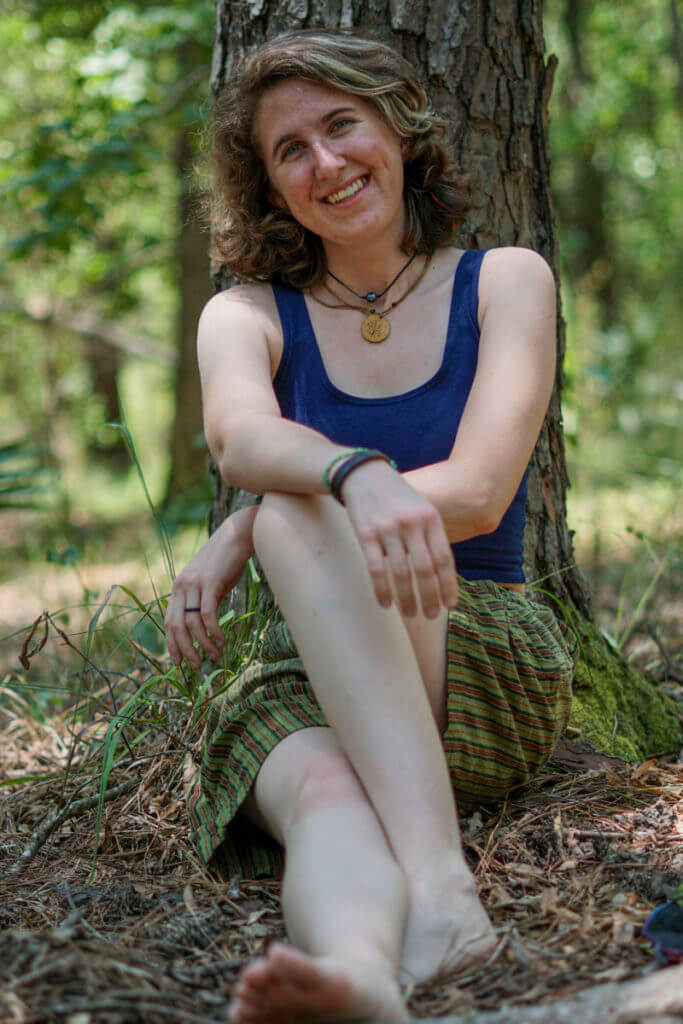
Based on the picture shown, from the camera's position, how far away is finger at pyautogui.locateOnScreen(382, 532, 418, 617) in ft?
4.20

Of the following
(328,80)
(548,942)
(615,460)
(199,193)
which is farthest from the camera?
(615,460)

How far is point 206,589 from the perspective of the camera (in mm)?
1691

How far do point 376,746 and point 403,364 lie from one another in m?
0.80

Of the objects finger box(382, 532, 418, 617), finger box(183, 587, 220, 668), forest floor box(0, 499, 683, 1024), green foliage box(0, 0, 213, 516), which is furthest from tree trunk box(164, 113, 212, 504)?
finger box(382, 532, 418, 617)

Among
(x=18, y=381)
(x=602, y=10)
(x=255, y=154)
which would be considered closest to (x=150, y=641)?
(x=255, y=154)

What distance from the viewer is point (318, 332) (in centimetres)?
189

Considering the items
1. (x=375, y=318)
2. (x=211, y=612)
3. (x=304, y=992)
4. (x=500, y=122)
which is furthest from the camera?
(x=500, y=122)

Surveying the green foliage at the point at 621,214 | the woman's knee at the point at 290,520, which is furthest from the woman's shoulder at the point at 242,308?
the green foliage at the point at 621,214

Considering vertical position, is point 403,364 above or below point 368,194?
below

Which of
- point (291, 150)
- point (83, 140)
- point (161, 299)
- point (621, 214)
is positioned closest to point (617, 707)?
point (291, 150)

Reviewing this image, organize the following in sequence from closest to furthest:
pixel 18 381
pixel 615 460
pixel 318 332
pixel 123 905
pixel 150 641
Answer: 1. pixel 123 905
2. pixel 318 332
3. pixel 150 641
4. pixel 615 460
5. pixel 18 381

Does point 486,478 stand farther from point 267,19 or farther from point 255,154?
point 267,19

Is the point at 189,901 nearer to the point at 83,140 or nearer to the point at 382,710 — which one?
the point at 382,710

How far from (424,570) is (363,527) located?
0.33 ft
